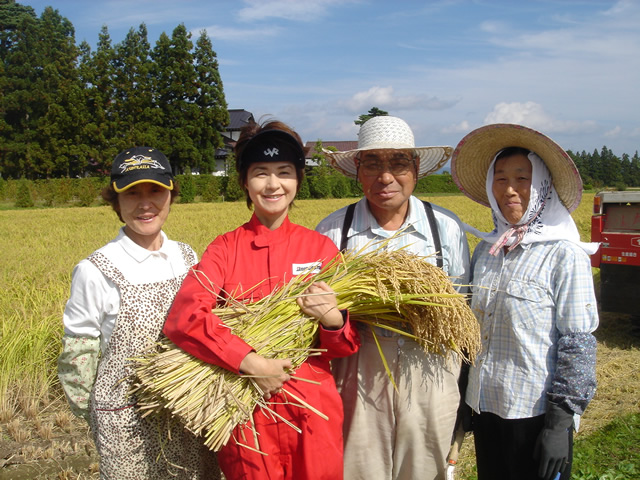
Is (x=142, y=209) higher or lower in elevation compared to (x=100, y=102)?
lower

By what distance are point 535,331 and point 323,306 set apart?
2.72 ft

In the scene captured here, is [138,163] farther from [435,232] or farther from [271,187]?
[435,232]

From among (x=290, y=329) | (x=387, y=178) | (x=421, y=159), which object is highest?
(x=421, y=159)

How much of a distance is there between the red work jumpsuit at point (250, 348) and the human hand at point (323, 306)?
3cm

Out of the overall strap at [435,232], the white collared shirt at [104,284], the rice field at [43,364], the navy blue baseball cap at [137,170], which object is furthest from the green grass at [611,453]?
the navy blue baseball cap at [137,170]

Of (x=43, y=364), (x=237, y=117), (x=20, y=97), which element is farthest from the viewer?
(x=237, y=117)

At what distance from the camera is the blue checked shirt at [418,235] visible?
222 centimetres

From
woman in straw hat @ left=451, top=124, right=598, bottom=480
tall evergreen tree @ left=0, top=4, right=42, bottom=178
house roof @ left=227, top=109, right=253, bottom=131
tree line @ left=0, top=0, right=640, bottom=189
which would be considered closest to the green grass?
woman in straw hat @ left=451, top=124, right=598, bottom=480

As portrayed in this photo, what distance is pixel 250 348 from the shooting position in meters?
1.66

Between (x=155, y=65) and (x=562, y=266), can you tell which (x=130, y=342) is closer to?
(x=562, y=266)

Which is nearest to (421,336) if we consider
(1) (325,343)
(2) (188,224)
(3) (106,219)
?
(1) (325,343)

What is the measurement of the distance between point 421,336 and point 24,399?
2825mm

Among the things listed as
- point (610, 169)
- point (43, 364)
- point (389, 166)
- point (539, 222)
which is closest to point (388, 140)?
point (389, 166)

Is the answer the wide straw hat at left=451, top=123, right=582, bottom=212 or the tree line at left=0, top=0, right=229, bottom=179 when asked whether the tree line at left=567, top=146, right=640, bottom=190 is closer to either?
the tree line at left=0, top=0, right=229, bottom=179
